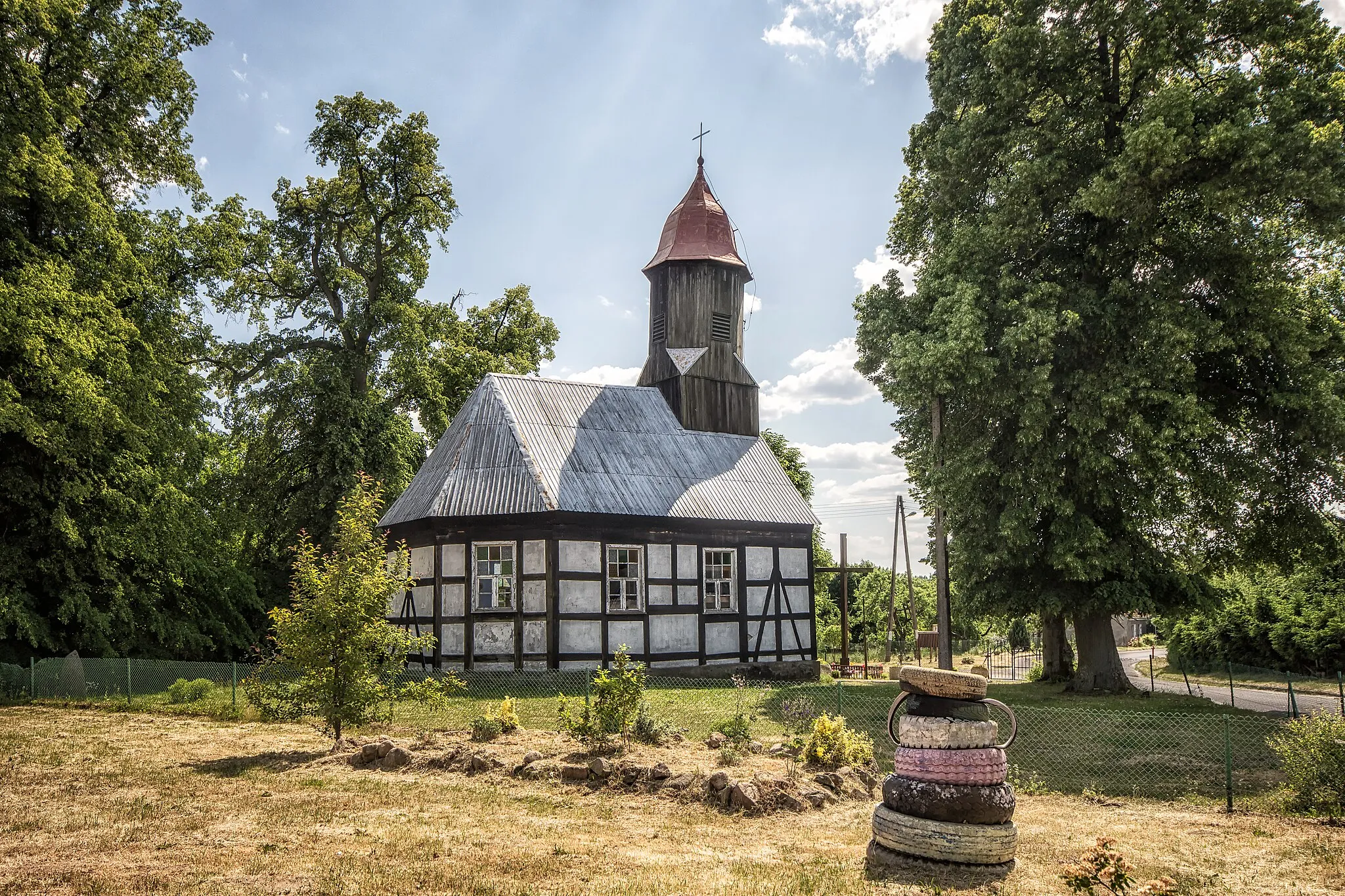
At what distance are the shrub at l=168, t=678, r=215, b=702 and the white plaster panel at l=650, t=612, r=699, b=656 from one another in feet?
29.5

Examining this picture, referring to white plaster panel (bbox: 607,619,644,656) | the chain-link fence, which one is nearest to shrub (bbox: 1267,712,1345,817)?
the chain-link fence

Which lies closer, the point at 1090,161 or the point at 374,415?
the point at 1090,161

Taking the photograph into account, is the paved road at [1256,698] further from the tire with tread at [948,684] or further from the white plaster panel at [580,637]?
the tire with tread at [948,684]

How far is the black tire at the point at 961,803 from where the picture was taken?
→ 7.35m

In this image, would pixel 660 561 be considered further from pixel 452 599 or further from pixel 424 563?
pixel 424 563

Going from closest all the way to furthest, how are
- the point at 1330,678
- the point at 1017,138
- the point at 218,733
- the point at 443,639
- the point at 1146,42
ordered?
1. the point at 218,733
2. the point at 1146,42
3. the point at 1017,138
4. the point at 443,639
5. the point at 1330,678

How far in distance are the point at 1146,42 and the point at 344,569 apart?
1549 centimetres

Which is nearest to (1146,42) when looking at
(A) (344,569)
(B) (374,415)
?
(A) (344,569)

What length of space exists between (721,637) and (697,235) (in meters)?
11.9

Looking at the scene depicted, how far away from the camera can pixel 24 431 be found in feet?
58.3

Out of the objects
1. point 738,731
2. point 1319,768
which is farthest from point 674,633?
point 1319,768

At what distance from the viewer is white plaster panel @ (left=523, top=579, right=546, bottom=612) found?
20.1 metres

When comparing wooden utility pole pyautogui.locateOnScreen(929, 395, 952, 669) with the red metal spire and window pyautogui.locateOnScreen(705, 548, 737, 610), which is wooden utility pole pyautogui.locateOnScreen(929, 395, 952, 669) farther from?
the red metal spire

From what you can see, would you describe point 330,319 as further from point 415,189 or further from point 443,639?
point 443,639
